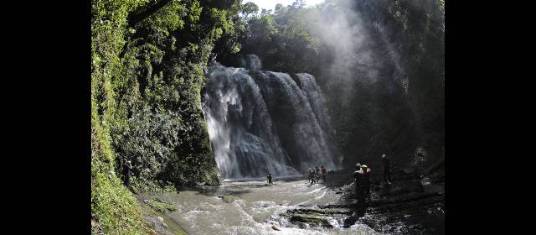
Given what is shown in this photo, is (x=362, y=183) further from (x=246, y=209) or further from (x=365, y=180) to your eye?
(x=246, y=209)

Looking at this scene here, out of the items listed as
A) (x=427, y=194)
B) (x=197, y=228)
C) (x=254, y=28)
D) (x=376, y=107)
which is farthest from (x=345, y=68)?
(x=197, y=228)

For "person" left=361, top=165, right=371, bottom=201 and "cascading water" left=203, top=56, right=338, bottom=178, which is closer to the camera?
"person" left=361, top=165, right=371, bottom=201

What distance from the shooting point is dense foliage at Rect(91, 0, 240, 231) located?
28.5 ft

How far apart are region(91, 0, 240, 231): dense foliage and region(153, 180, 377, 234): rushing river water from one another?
6.85 feet

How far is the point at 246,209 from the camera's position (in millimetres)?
16219

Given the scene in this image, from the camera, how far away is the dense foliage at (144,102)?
342 inches

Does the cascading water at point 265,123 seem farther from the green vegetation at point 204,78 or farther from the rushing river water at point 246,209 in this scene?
the rushing river water at point 246,209

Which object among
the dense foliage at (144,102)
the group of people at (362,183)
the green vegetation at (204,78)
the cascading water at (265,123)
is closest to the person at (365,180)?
the group of people at (362,183)

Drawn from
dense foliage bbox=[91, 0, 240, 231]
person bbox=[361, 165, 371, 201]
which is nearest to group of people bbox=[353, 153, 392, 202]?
person bbox=[361, 165, 371, 201]

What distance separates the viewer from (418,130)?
34.0m

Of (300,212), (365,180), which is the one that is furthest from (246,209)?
(365,180)

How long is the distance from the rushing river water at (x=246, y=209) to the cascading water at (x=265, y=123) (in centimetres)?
1130

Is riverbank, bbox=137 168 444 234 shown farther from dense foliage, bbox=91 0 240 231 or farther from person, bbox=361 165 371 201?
dense foliage, bbox=91 0 240 231
